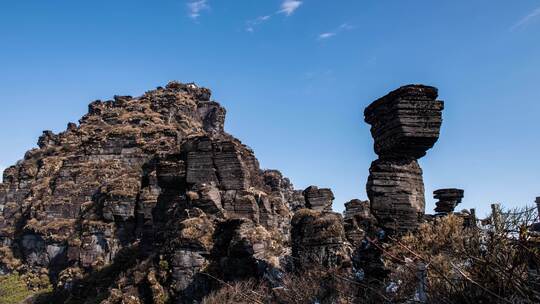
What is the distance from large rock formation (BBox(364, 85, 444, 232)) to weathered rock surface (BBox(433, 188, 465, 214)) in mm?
14344

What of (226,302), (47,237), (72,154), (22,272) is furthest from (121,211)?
(226,302)

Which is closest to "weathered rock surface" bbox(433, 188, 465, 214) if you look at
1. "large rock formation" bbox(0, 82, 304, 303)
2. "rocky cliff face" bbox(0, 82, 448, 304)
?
"rocky cliff face" bbox(0, 82, 448, 304)

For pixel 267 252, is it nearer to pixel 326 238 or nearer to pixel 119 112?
pixel 326 238

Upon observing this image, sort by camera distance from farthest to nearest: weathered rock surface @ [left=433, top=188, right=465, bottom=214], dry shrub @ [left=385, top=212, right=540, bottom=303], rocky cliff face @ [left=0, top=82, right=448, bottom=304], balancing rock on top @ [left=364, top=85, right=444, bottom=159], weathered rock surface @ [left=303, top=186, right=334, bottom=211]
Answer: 1. weathered rock surface @ [left=303, top=186, right=334, bottom=211]
2. weathered rock surface @ [left=433, top=188, right=465, bottom=214]
3. rocky cliff face @ [left=0, top=82, right=448, bottom=304]
4. balancing rock on top @ [left=364, top=85, right=444, bottom=159]
5. dry shrub @ [left=385, top=212, right=540, bottom=303]

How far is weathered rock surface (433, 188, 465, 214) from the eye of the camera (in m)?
27.5

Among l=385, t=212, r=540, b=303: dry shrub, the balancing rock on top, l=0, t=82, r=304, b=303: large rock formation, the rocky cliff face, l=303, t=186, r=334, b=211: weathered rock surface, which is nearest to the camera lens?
l=385, t=212, r=540, b=303: dry shrub

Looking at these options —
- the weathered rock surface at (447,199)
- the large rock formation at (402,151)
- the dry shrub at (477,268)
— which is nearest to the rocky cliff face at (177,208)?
the large rock formation at (402,151)

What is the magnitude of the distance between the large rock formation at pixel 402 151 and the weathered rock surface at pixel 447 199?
14.3m

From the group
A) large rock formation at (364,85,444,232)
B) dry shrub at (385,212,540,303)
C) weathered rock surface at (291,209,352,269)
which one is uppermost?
large rock formation at (364,85,444,232)

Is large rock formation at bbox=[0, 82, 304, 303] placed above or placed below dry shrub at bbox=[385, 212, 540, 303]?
above

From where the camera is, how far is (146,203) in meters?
52.4

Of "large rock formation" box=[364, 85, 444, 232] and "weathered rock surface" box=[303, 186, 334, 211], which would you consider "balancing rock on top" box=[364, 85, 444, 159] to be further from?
"weathered rock surface" box=[303, 186, 334, 211]

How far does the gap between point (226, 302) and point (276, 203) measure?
2518 cm

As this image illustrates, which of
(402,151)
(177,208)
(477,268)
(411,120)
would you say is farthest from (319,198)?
(477,268)
